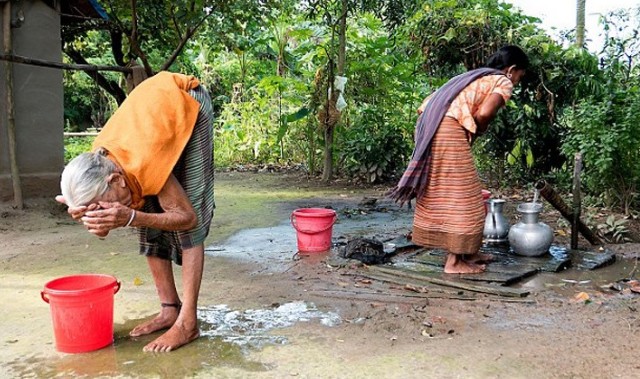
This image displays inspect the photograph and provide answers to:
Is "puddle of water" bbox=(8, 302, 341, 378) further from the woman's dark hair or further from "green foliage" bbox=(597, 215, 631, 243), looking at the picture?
"green foliage" bbox=(597, 215, 631, 243)

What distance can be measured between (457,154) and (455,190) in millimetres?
261

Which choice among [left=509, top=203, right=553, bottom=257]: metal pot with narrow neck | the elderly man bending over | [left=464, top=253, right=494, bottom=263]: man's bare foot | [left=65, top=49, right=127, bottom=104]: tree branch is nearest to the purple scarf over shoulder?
[left=464, top=253, right=494, bottom=263]: man's bare foot

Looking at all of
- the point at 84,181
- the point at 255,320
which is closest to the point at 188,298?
the point at 255,320

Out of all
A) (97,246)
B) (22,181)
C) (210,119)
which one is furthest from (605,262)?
(22,181)

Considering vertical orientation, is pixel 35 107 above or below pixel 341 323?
above

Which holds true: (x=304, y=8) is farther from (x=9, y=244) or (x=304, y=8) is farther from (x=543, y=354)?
(x=543, y=354)

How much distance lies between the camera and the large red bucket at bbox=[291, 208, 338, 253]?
5.11 m

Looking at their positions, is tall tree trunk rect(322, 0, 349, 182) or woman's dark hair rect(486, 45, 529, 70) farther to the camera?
tall tree trunk rect(322, 0, 349, 182)

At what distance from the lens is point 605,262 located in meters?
4.71

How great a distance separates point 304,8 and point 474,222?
6964 mm

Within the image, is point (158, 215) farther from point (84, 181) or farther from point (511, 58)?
point (511, 58)

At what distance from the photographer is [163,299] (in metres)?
3.34

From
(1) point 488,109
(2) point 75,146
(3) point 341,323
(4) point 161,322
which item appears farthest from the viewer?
(2) point 75,146

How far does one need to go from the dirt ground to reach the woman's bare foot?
0.38 meters
